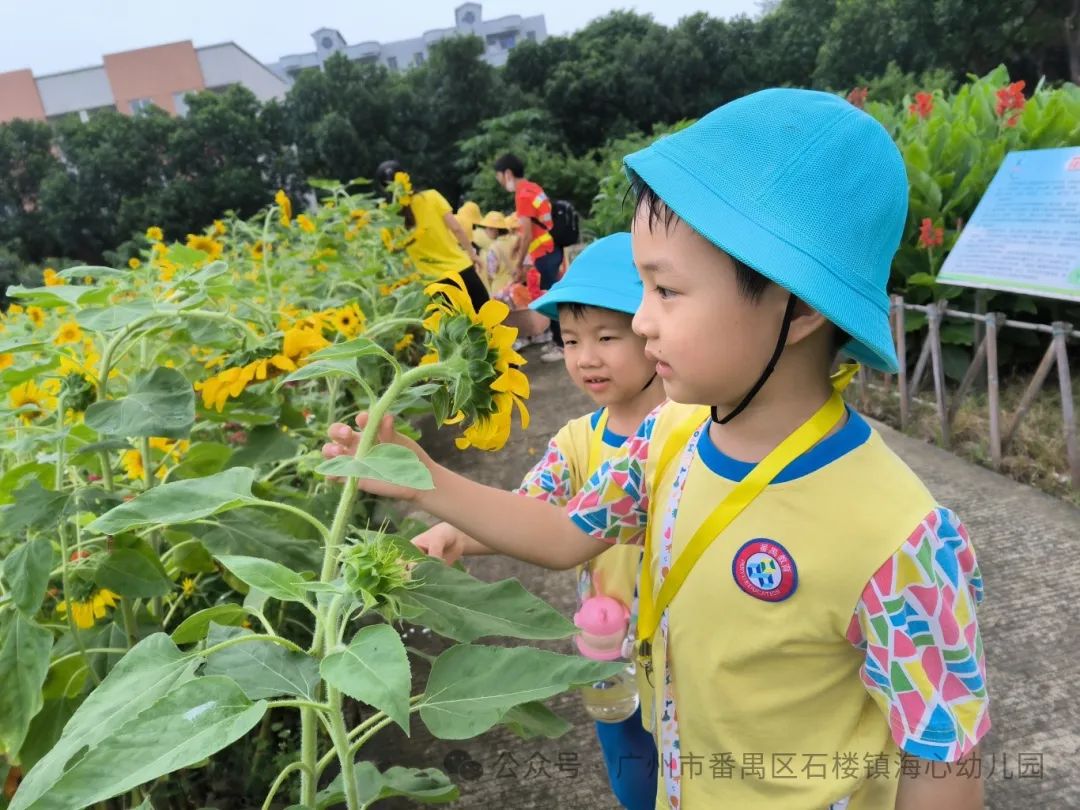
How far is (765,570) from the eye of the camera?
2.31 ft

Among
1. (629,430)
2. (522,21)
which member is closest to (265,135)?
(629,430)

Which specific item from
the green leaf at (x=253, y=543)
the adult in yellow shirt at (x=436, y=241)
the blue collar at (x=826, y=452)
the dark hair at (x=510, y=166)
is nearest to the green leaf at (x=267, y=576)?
the green leaf at (x=253, y=543)

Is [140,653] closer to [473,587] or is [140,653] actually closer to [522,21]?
[473,587]

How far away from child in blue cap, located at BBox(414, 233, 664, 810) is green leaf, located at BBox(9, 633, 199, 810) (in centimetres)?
66

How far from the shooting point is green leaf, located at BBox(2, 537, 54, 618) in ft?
2.57

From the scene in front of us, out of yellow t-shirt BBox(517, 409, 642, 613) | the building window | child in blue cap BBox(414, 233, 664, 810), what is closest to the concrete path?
child in blue cap BBox(414, 233, 664, 810)

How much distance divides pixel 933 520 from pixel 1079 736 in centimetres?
109

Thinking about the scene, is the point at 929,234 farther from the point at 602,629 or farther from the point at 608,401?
the point at 602,629

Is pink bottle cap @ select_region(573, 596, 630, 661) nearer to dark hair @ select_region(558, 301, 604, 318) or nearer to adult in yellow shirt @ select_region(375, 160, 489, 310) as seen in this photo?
dark hair @ select_region(558, 301, 604, 318)

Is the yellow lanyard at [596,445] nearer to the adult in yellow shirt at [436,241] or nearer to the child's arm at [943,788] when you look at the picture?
the child's arm at [943,788]

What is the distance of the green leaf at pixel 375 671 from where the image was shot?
42 cm

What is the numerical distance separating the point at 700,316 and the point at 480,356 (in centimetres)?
20

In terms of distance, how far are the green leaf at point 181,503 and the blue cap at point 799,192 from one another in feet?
1.41

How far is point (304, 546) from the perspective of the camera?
2.93ft
